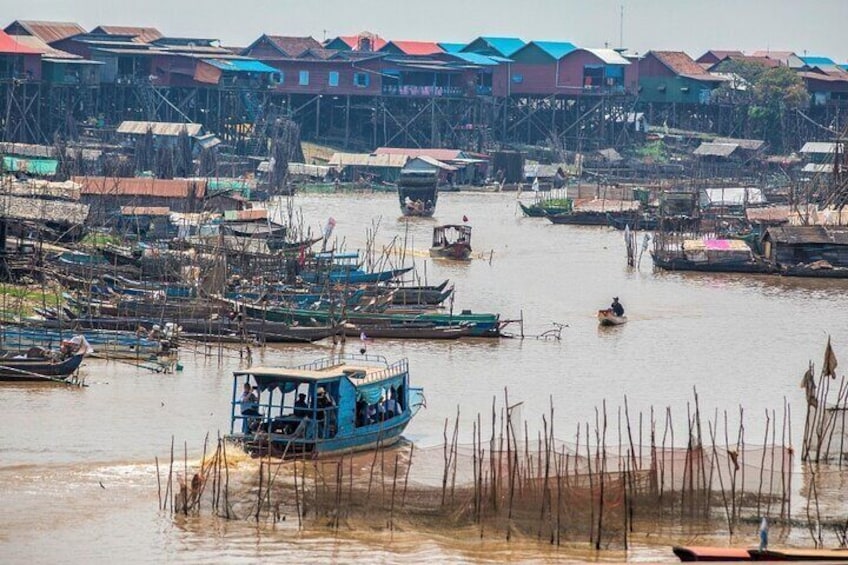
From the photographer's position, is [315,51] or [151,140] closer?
[151,140]

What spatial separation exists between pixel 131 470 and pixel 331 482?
2.25 meters

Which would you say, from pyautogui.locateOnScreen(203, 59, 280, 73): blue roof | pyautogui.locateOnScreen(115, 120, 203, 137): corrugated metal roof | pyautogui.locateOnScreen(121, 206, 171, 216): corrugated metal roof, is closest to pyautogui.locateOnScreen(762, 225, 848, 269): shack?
pyautogui.locateOnScreen(121, 206, 171, 216): corrugated metal roof

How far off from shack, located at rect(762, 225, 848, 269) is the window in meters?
26.2

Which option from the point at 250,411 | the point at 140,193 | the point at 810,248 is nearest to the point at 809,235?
the point at 810,248

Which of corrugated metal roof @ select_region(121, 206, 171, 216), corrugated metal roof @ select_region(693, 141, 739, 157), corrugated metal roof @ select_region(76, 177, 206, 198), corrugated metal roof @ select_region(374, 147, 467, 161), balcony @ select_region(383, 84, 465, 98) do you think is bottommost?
corrugated metal roof @ select_region(121, 206, 171, 216)

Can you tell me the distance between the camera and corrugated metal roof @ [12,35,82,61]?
57.0 m

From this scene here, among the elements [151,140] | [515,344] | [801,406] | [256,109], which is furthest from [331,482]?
[256,109]

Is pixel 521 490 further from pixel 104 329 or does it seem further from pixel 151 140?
pixel 151 140

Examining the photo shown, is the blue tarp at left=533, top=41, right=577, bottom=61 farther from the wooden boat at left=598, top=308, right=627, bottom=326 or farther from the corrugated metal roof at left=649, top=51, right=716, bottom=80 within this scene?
the wooden boat at left=598, top=308, right=627, bottom=326

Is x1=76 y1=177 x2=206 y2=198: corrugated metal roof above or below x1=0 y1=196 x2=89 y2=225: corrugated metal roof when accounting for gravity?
above

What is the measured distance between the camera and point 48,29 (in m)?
62.9

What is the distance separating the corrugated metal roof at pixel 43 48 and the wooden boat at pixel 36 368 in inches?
1341

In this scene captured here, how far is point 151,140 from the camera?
179ft

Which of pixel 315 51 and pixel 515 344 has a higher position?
pixel 315 51
